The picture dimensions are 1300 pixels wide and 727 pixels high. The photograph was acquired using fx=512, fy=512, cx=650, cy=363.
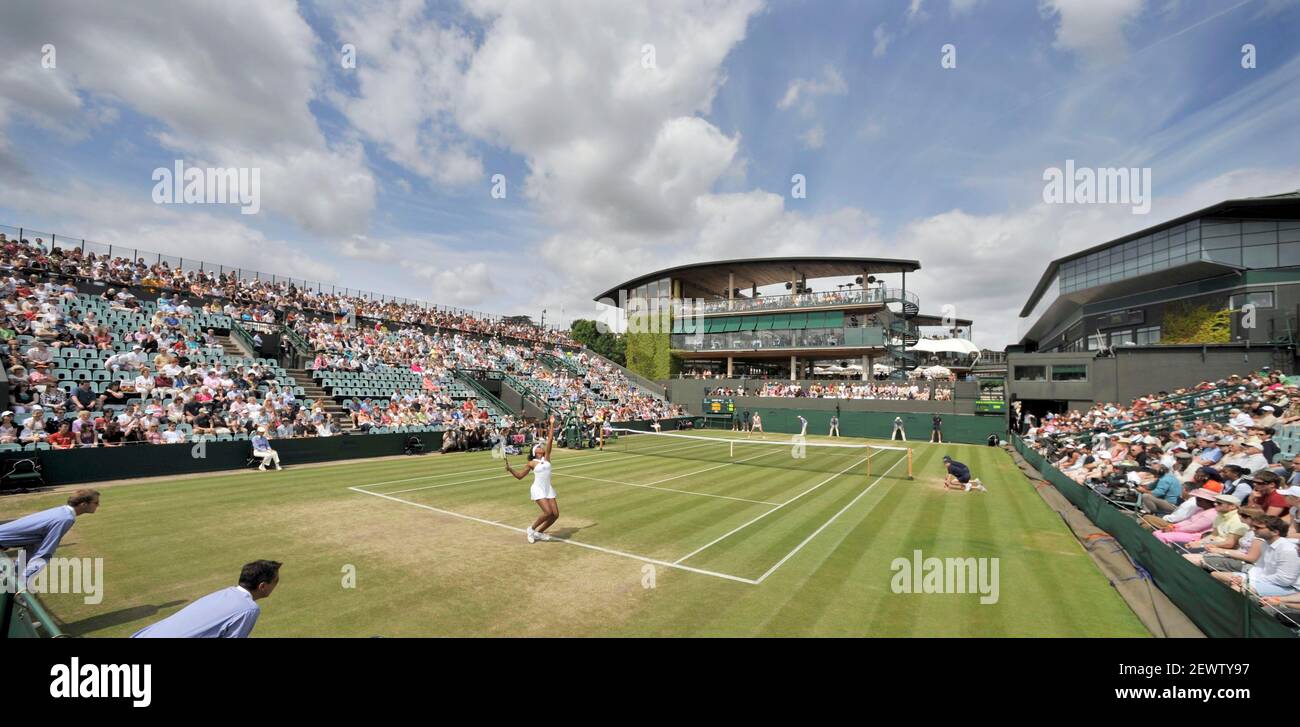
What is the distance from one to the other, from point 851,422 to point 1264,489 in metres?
35.4

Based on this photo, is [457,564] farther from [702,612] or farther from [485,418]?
[485,418]

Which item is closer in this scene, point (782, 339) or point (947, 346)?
point (947, 346)

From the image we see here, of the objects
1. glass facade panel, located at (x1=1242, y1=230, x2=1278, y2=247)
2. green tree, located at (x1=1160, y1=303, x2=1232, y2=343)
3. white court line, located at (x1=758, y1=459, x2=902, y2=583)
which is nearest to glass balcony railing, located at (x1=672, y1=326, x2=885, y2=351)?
green tree, located at (x1=1160, y1=303, x2=1232, y2=343)

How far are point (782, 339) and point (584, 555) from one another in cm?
5054

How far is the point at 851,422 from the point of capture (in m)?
42.8

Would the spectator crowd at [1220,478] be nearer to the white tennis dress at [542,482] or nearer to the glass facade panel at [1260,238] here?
the white tennis dress at [542,482]

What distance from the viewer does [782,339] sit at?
57469 millimetres

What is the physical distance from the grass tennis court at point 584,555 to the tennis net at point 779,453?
16.6ft

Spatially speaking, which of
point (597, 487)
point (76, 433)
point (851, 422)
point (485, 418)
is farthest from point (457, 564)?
point (851, 422)

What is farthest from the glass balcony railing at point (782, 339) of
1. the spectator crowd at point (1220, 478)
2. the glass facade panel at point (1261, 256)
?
the spectator crowd at point (1220, 478)

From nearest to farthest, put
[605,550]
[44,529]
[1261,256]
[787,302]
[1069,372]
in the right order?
[44,529]
[605,550]
[1069,372]
[1261,256]
[787,302]

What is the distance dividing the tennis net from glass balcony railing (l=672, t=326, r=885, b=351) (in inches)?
850

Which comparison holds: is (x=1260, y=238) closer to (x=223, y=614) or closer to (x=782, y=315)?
(x=782, y=315)

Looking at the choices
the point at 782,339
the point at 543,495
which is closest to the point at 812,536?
the point at 543,495
